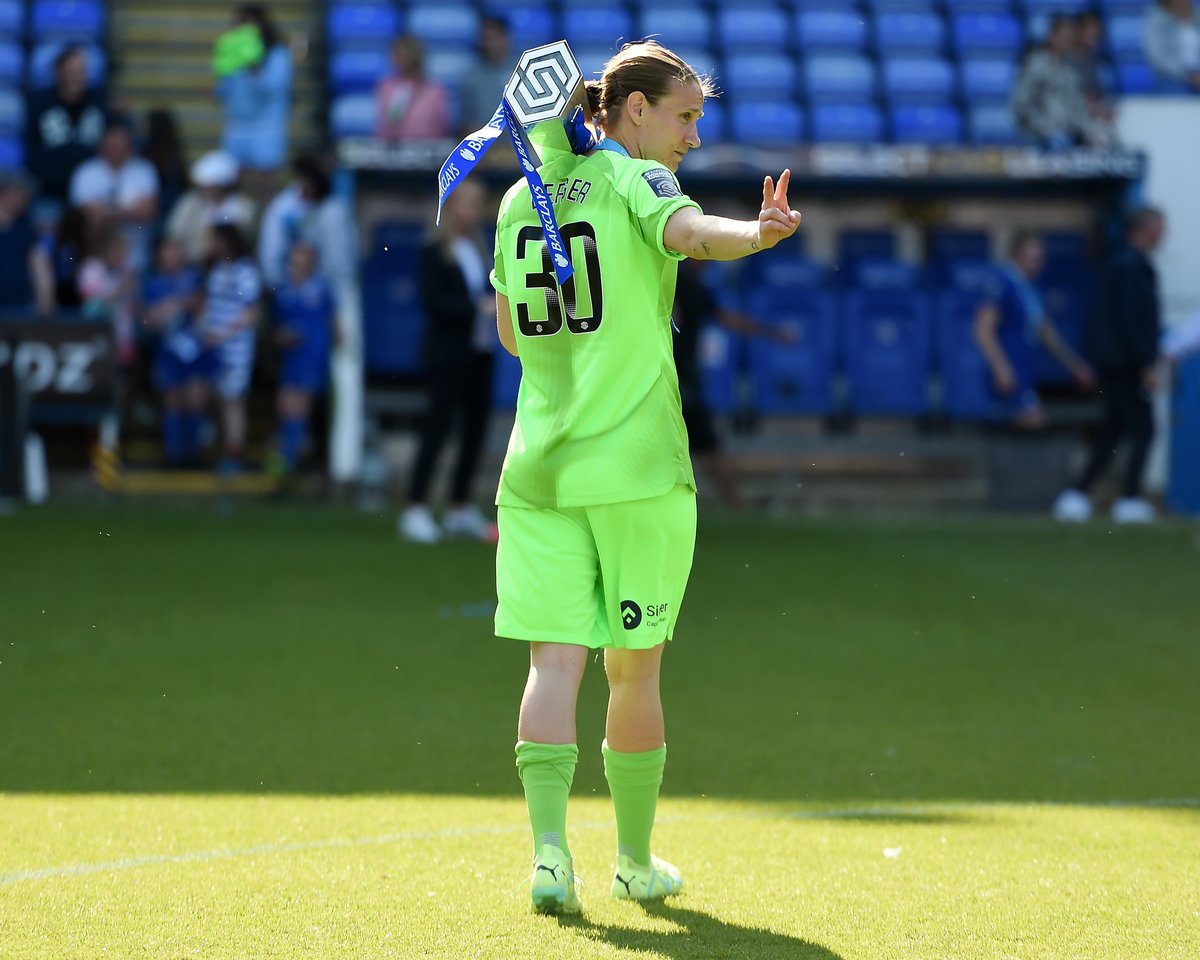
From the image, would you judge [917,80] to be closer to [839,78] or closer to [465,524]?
[839,78]

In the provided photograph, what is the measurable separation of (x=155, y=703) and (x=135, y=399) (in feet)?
27.4

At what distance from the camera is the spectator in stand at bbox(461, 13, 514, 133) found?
14039mm

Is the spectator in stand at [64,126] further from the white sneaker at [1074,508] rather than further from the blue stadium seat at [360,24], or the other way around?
the white sneaker at [1074,508]

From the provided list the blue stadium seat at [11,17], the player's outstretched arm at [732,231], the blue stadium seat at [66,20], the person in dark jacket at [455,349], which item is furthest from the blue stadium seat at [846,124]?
the player's outstretched arm at [732,231]

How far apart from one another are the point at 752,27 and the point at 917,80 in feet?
5.47

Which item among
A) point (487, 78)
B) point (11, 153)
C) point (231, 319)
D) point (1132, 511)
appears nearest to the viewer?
point (231, 319)

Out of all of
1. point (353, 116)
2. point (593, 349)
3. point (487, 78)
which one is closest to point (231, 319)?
point (487, 78)

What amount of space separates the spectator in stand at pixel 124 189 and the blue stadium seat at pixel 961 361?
636 cm

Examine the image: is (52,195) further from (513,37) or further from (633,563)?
(633,563)

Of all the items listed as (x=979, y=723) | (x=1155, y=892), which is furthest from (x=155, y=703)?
(x=1155, y=892)

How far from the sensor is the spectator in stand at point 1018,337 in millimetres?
14141

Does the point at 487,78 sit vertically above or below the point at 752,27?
below

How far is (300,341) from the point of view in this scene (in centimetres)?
1348

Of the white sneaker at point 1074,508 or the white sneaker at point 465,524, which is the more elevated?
the white sneaker at point 465,524
